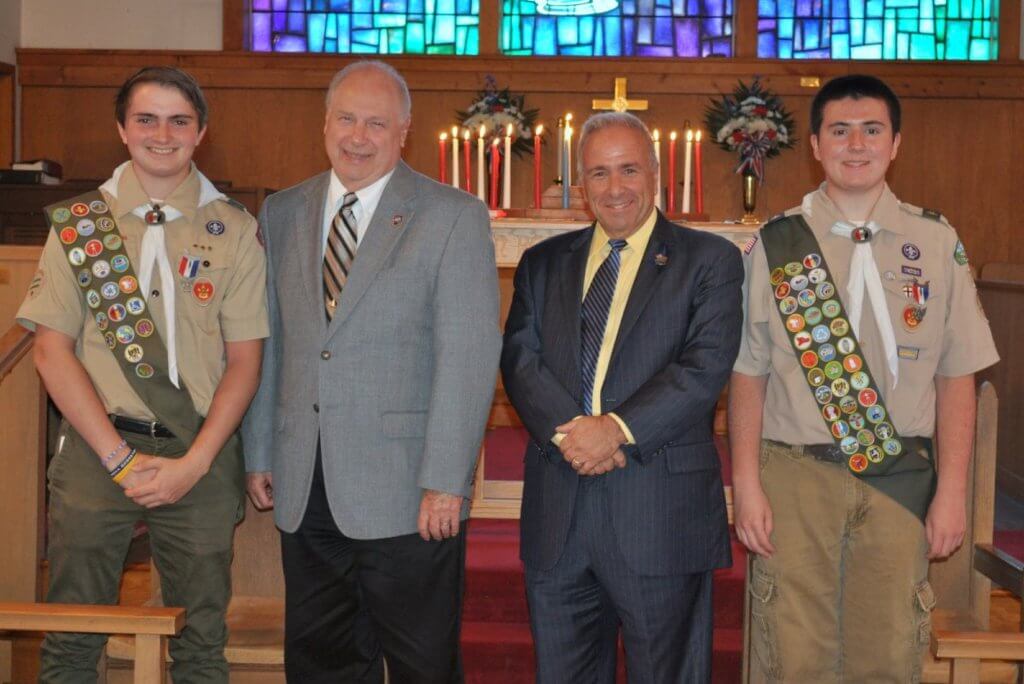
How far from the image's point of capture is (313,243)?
2.57 metres

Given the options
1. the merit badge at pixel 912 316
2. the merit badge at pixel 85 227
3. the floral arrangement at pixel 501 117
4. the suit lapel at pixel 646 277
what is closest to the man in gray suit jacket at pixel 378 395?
the suit lapel at pixel 646 277

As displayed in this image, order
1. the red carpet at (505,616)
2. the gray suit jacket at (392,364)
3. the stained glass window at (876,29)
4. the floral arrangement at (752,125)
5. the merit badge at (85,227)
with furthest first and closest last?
the stained glass window at (876,29)
the floral arrangement at (752,125)
the red carpet at (505,616)
the merit badge at (85,227)
the gray suit jacket at (392,364)

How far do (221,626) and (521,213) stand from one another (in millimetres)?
2737

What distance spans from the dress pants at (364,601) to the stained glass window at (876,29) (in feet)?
20.6

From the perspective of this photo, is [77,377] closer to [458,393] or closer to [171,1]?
[458,393]

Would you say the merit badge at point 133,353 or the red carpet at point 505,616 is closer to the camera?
the merit badge at point 133,353

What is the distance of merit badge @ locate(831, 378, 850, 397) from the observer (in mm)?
2477

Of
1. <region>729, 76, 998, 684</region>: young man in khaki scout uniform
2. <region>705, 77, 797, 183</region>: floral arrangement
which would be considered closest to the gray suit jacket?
<region>729, 76, 998, 684</region>: young man in khaki scout uniform

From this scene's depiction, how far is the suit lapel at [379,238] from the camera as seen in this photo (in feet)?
8.16

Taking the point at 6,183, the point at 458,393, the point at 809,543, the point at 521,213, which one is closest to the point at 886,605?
the point at 809,543

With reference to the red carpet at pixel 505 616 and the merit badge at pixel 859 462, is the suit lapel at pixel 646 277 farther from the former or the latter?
the red carpet at pixel 505 616

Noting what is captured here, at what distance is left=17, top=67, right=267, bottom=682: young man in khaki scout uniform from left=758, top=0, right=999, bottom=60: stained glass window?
6.13m

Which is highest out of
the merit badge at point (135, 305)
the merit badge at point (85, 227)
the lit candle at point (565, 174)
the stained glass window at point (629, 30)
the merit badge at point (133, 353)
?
the stained glass window at point (629, 30)

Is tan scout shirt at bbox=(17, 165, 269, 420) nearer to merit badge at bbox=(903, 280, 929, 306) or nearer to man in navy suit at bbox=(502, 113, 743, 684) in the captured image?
man in navy suit at bbox=(502, 113, 743, 684)
